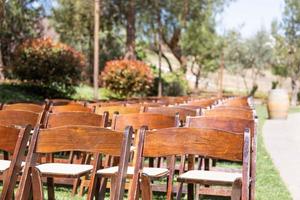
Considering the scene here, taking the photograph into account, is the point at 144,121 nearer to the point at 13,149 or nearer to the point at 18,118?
the point at 18,118

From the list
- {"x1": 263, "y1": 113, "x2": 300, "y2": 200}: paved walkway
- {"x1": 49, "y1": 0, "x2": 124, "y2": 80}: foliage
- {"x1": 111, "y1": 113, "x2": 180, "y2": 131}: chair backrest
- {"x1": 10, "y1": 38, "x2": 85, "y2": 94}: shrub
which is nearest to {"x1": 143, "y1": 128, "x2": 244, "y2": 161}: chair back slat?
{"x1": 111, "y1": 113, "x2": 180, "y2": 131}: chair backrest

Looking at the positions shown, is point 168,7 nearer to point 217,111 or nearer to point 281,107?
point 281,107

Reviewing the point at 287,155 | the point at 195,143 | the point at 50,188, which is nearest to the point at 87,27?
the point at 287,155

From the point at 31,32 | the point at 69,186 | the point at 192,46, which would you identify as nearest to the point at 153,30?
the point at 192,46

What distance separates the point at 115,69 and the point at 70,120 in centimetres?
1753

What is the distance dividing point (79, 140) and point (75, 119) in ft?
4.14

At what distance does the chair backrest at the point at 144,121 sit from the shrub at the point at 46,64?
1459 cm

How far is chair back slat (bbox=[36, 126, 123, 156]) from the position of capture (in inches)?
134

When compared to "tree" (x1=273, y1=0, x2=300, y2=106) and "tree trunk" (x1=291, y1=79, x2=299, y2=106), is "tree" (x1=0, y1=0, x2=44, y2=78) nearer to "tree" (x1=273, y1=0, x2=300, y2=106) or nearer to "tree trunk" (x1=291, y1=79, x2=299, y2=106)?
"tree" (x1=273, y1=0, x2=300, y2=106)

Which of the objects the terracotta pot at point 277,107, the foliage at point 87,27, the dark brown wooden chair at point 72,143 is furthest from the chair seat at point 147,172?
the foliage at point 87,27

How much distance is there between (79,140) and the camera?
3.48m

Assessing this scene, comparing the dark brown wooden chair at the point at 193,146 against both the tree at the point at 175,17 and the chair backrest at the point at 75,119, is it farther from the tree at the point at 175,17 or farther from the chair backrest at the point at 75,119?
the tree at the point at 175,17

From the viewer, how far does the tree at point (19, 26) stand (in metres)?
26.0

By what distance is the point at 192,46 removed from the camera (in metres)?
39.9
